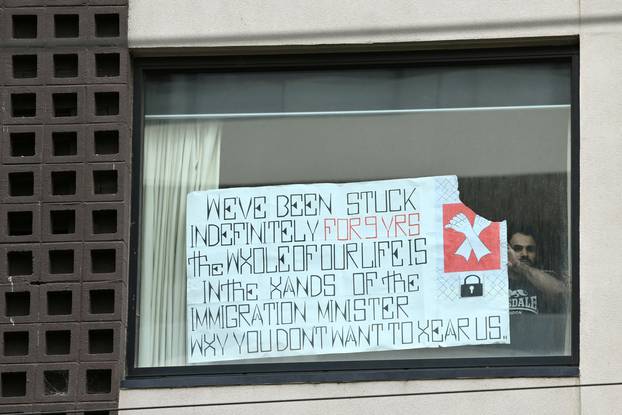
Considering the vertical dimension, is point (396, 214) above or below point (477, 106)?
below

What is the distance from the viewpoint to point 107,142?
11312mm

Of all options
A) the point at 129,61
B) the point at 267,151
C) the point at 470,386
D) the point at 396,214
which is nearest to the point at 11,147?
the point at 129,61

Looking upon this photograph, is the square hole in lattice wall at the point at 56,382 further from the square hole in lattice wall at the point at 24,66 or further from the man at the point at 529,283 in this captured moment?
the man at the point at 529,283

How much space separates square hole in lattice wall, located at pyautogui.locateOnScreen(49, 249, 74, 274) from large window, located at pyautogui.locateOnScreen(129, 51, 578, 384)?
1.58ft

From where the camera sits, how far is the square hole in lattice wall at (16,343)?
10.9m

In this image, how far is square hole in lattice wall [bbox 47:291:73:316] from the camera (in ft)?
36.0

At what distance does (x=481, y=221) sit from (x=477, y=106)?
872mm

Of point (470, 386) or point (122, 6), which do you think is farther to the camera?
point (122, 6)

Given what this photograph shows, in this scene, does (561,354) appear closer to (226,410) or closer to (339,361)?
(339,361)

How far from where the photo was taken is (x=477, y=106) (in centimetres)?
1141

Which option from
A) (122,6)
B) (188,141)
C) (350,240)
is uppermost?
(122,6)

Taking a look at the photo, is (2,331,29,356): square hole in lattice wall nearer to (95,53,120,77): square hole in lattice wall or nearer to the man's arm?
(95,53,120,77): square hole in lattice wall

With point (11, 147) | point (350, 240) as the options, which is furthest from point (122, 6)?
point (350, 240)

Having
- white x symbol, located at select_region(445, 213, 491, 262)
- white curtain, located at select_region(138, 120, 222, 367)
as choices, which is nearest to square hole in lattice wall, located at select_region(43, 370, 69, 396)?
white curtain, located at select_region(138, 120, 222, 367)
